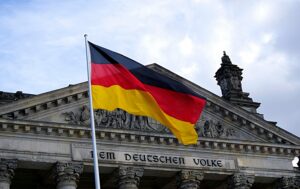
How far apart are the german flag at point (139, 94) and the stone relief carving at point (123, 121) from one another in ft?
39.6

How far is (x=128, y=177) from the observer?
117 feet

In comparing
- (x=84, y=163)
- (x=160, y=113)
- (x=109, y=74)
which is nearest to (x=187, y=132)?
(x=160, y=113)

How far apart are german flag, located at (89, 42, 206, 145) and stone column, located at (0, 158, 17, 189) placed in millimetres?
11756

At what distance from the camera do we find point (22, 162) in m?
33.7

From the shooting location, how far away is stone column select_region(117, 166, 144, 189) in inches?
1394

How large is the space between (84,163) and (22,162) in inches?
138

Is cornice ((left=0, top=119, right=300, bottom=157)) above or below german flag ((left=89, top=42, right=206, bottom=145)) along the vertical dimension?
above

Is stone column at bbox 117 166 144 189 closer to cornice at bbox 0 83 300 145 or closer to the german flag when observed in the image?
cornice at bbox 0 83 300 145

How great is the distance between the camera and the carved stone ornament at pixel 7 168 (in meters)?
32.6

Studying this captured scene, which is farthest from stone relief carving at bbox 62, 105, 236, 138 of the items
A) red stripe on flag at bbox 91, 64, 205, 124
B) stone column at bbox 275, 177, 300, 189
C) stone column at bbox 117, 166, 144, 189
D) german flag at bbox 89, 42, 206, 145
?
red stripe on flag at bbox 91, 64, 205, 124

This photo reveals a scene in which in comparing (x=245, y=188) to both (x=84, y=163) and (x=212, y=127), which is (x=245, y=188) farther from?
(x=84, y=163)

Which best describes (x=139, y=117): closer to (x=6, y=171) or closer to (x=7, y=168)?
(x=7, y=168)

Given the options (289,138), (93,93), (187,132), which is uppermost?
(289,138)

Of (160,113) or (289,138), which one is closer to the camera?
(160,113)
